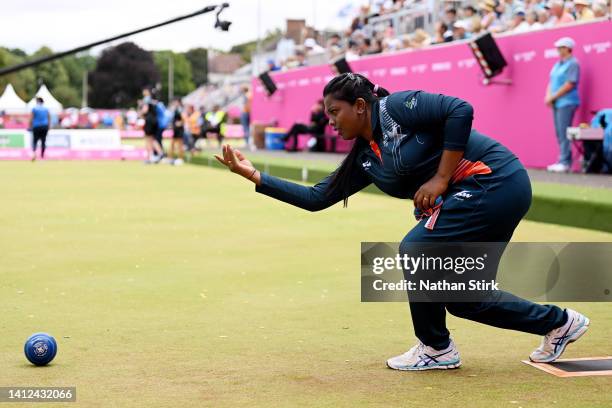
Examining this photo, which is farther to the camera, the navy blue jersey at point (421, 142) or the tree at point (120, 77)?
the tree at point (120, 77)

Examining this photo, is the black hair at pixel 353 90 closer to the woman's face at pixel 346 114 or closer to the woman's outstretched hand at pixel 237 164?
the woman's face at pixel 346 114

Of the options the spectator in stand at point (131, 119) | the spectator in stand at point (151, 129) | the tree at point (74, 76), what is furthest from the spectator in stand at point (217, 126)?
the tree at point (74, 76)

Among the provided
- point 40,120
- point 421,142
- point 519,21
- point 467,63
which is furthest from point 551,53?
point 40,120

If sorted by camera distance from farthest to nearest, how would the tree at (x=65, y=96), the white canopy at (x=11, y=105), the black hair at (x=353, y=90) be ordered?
the tree at (x=65, y=96), the white canopy at (x=11, y=105), the black hair at (x=353, y=90)

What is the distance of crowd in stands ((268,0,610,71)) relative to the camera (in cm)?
1684

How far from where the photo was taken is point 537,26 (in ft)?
56.9

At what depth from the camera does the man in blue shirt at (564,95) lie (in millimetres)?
15469

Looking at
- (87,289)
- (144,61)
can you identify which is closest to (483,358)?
(87,289)

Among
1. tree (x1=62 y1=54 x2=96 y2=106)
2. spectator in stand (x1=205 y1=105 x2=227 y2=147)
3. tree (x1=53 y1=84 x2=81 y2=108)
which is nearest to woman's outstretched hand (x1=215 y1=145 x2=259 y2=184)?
spectator in stand (x1=205 y1=105 x2=227 y2=147)

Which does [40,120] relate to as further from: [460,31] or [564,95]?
[564,95]

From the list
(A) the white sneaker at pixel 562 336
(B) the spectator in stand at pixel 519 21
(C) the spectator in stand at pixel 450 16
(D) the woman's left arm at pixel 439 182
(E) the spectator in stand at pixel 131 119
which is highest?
(C) the spectator in stand at pixel 450 16

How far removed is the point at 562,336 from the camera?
4.74 meters

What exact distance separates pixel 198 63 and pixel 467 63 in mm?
135988

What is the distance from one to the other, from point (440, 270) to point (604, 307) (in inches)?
88.0
